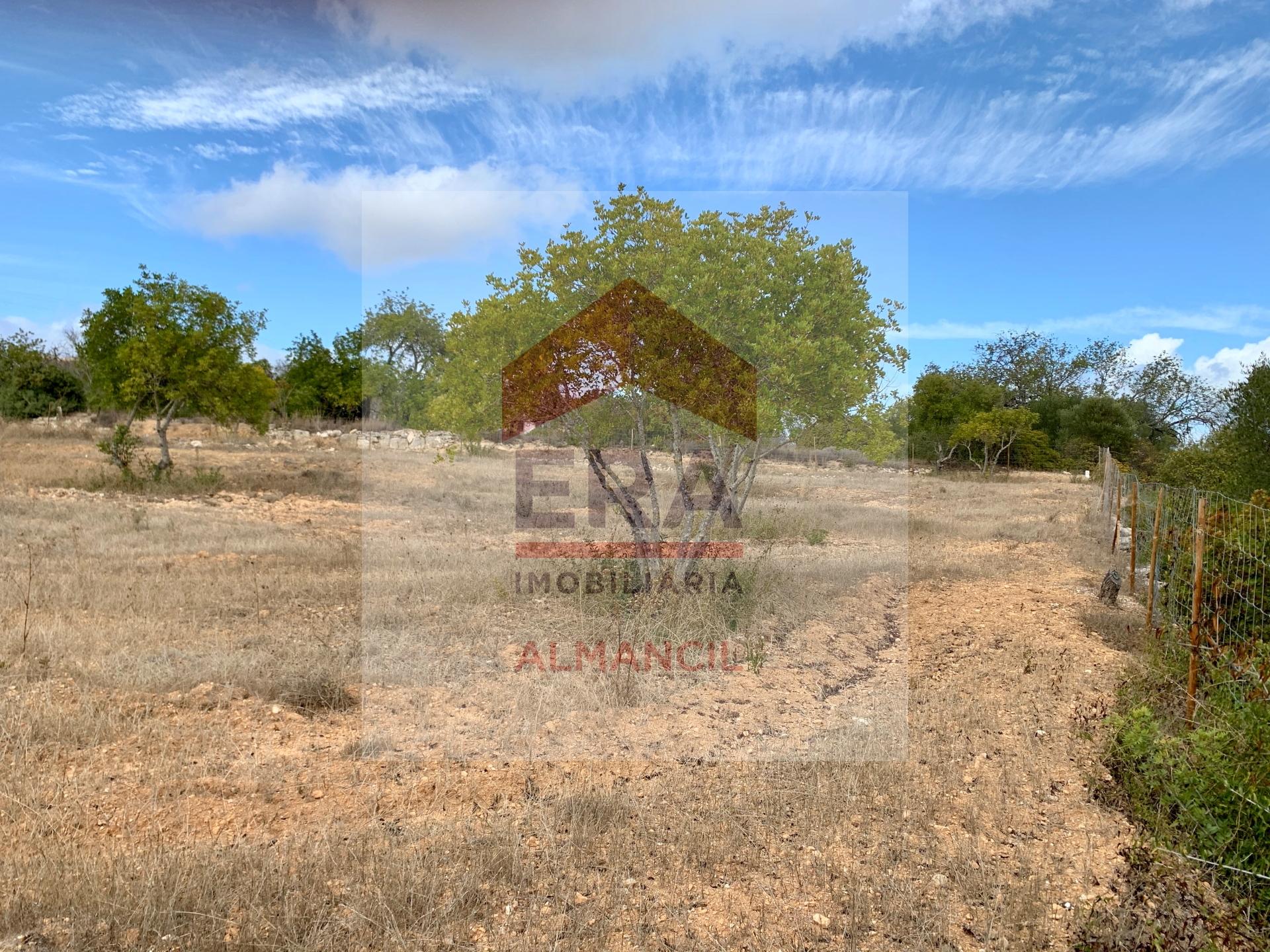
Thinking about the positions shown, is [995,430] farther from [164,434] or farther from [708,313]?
[164,434]

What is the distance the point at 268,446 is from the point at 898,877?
30.4 m

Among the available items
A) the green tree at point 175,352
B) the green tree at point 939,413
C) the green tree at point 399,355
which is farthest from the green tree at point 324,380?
the green tree at point 939,413

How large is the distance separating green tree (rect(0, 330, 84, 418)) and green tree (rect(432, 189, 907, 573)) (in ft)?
112

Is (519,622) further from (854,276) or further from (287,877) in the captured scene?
(854,276)

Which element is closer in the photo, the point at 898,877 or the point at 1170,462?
the point at 898,877

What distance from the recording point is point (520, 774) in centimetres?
500

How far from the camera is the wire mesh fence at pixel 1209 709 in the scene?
3781mm

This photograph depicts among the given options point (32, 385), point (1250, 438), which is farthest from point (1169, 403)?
point (32, 385)

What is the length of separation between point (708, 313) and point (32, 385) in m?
40.5

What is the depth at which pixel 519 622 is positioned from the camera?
851cm

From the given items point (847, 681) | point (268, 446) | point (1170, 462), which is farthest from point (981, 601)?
point (268, 446)

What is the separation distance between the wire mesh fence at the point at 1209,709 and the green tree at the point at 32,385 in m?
40.6

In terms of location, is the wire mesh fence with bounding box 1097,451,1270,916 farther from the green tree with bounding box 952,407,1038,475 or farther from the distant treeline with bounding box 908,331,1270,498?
the green tree with bounding box 952,407,1038,475

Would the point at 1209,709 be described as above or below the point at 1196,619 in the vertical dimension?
below
